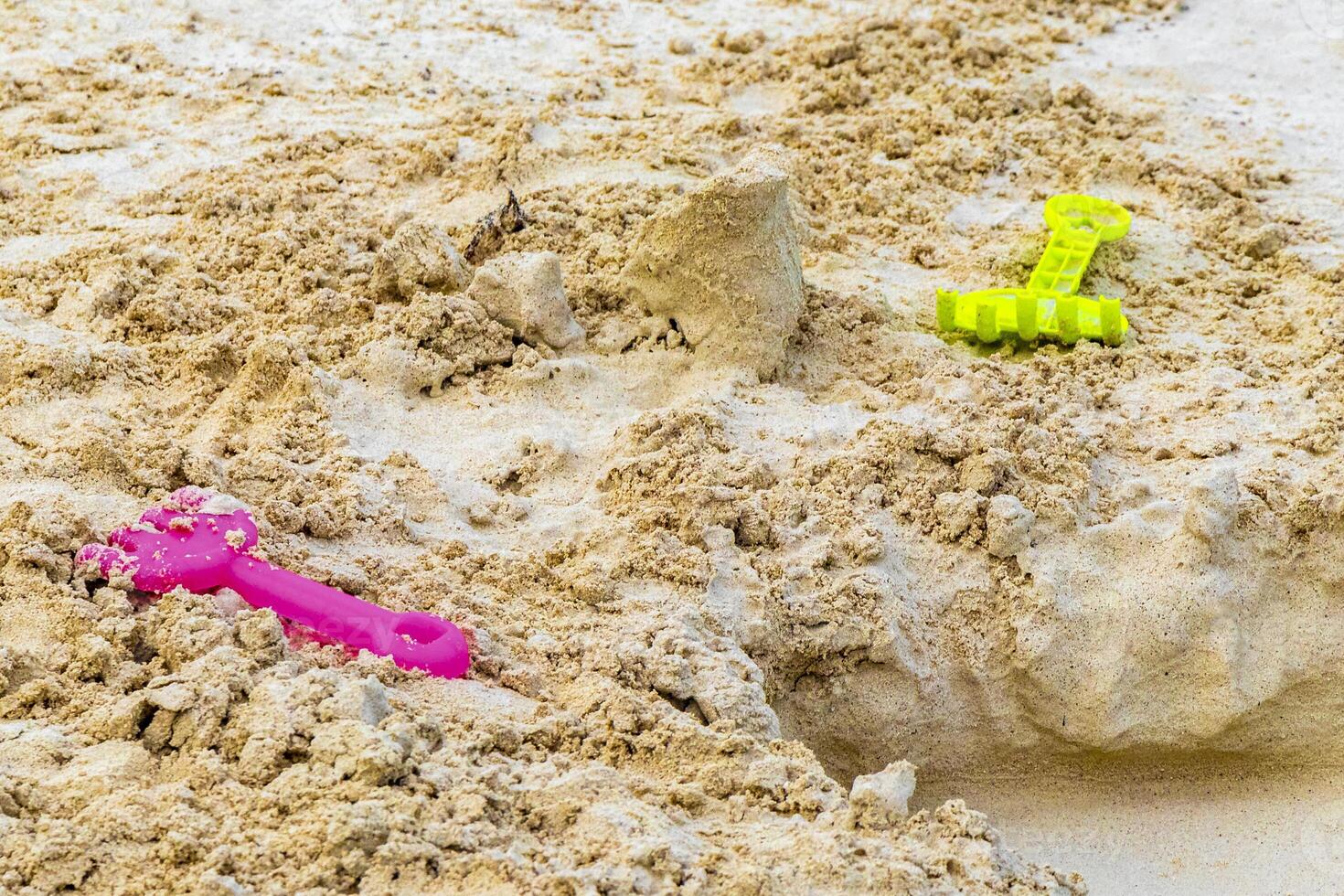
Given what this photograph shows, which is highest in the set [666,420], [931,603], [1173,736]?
[666,420]

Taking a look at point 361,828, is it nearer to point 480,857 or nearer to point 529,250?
point 480,857

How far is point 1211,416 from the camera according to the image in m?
2.80

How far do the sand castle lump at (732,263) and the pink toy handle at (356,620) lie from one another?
108 cm

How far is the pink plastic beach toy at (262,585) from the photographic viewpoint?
82.4 inches

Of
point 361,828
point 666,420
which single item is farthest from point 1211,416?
point 361,828

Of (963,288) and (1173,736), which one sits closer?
(1173,736)

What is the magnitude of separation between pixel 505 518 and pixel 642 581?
12.8 inches

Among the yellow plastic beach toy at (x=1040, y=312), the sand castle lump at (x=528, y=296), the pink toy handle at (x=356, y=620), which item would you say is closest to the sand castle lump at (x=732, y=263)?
the sand castle lump at (x=528, y=296)

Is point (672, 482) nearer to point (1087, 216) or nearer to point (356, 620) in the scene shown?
point (356, 620)

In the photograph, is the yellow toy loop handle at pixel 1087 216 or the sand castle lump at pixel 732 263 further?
the yellow toy loop handle at pixel 1087 216

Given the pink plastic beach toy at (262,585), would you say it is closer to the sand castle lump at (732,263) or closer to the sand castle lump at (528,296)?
the sand castle lump at (528,296)

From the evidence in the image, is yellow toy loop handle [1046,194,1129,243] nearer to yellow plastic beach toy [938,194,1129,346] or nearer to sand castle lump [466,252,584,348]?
yellow plastic beach toy [938,194,1129,346]

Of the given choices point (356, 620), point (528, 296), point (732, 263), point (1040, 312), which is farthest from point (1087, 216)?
point (356, 620)

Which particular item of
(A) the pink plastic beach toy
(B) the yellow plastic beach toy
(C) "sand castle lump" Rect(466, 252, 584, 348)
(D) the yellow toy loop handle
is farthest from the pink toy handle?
(D) the yellow toy loop handle
